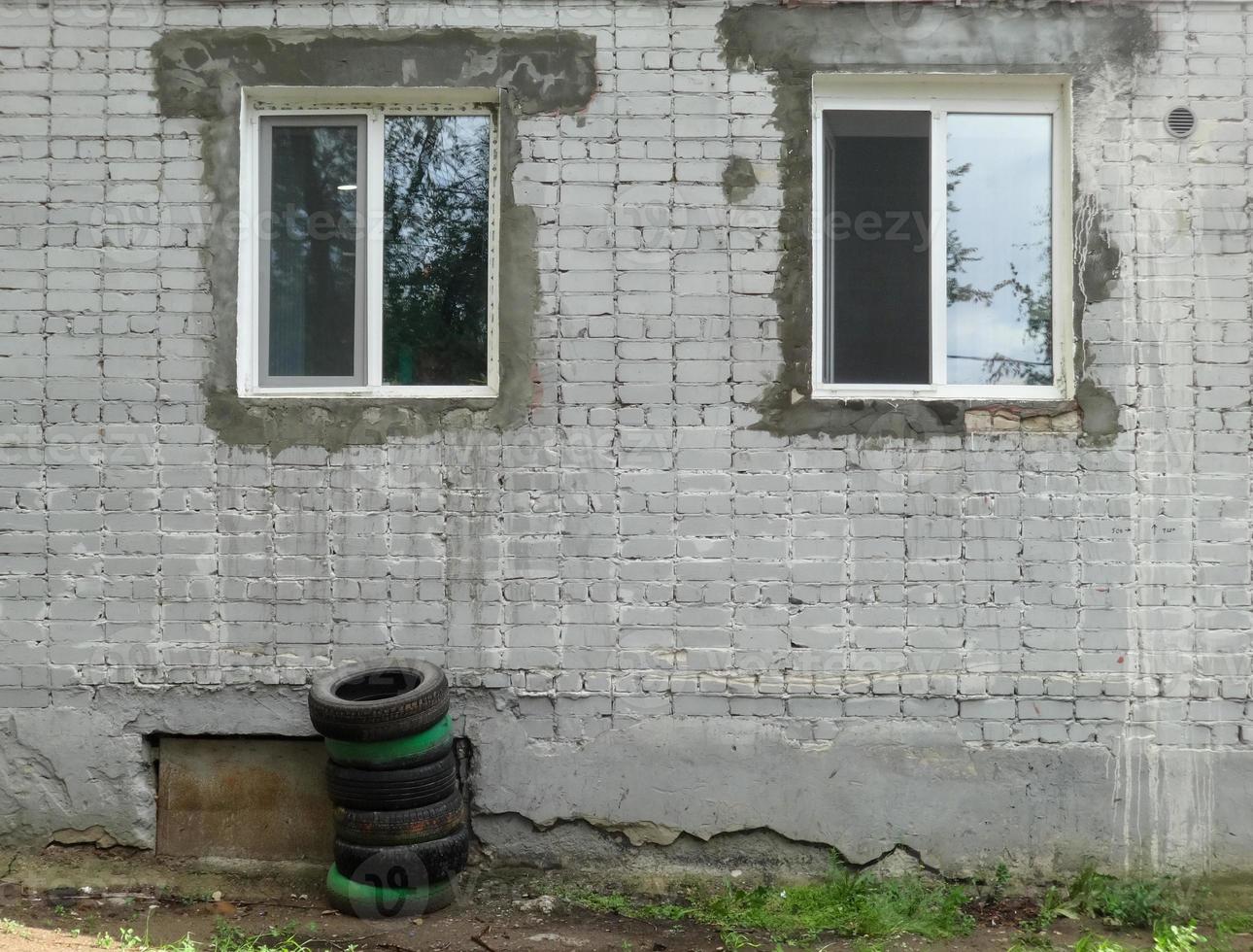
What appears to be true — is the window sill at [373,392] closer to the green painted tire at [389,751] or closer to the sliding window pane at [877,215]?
the green painted tire at [389,751]

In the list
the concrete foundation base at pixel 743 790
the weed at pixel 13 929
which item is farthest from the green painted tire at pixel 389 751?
the weed at pixel 13 929

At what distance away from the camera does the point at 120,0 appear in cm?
458

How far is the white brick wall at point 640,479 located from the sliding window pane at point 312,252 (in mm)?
307

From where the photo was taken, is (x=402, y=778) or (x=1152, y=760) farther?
(x=1152, y=760)

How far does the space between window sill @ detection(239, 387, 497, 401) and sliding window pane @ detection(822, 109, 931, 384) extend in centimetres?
160

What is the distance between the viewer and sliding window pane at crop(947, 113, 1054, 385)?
4688mm

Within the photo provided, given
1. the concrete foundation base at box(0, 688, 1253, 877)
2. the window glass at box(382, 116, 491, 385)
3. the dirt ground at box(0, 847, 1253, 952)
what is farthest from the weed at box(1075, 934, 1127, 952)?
the window glass at box(382, 116, 491, 385)

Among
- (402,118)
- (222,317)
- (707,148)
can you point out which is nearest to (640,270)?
(707,148)

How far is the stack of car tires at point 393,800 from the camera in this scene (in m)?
4.11

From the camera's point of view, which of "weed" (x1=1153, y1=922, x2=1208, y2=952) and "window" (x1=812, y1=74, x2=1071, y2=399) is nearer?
"weed" (x1=1153, y1=922, x2=1208, y2=952)

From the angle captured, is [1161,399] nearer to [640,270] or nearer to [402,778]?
[640,270]

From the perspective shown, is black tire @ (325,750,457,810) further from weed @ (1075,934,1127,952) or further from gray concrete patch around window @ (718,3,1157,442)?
weed @ (1075,934,1127,952)

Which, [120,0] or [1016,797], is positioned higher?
[120,0]

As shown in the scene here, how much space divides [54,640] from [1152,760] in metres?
4.59
